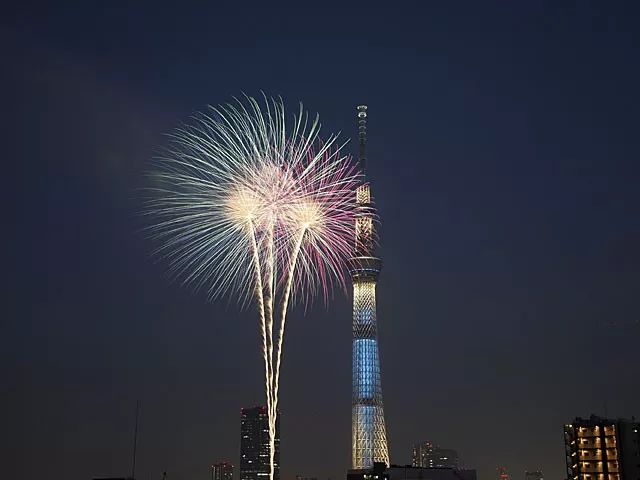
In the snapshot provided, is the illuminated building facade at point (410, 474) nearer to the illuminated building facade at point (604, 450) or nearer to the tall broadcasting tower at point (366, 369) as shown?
the tall broadcasting tower at point (366, 369)

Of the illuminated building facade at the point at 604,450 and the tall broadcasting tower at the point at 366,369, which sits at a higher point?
the tall broadcasting tower at the point at 366,369

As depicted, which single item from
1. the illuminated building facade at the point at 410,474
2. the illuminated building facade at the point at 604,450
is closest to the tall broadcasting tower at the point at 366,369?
the illuminated building facade at the point at 410,474

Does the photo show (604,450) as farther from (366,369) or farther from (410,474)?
(366,369)

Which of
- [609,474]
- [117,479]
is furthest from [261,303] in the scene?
[609,474]

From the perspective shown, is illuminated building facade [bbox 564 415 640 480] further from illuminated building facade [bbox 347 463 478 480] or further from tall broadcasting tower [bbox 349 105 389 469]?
tall broadcasting tower [bbox 349 105 389 469]

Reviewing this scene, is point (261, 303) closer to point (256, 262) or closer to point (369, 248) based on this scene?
point (256, 262)

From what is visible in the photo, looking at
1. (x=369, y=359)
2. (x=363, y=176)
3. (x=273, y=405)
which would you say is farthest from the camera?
(x=363, y=176)

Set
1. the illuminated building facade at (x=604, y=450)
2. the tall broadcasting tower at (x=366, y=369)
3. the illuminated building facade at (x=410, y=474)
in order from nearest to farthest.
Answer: the illuminated building facade at (x=604, y=450), the illuminated building facade at (x=410, y=474), the tall broadcasting tower at (x=366, y=369)
